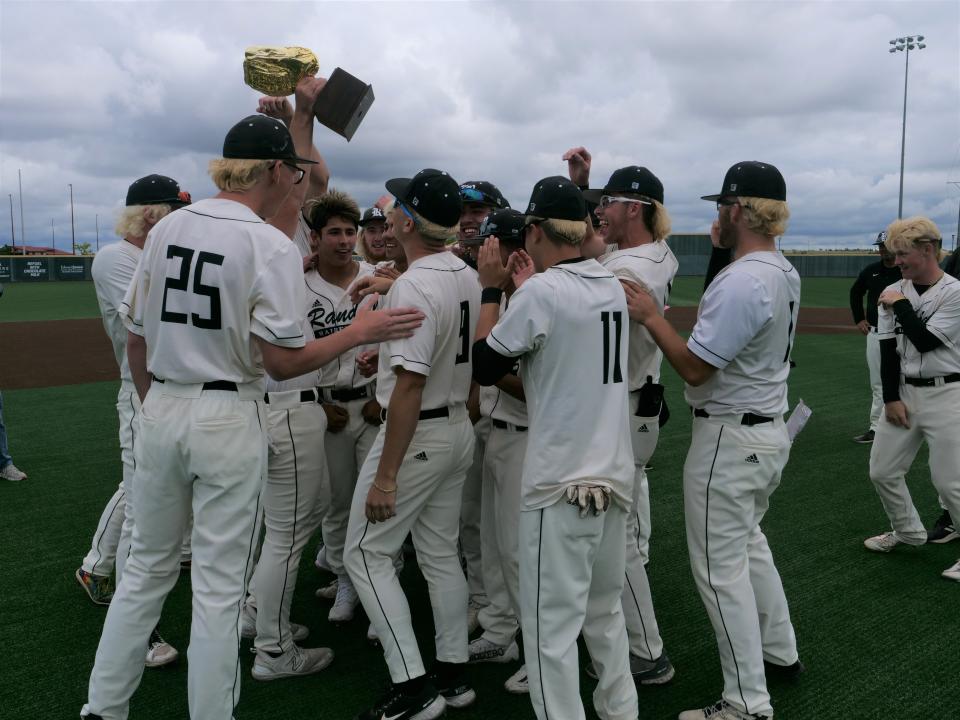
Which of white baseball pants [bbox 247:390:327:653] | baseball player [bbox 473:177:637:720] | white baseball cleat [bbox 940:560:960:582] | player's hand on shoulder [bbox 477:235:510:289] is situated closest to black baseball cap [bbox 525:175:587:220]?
baseball player [bbox 473:177:637:720]

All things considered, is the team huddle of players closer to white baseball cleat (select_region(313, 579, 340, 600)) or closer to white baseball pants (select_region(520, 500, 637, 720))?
white baseball pants (select_region(520, 500, 637, 720))

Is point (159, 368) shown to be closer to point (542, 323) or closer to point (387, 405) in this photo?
point (387, 405)

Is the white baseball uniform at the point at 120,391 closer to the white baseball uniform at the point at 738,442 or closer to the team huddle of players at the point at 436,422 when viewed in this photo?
the team huddle of players at the point at 436,422

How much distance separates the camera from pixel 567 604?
263 centimetres

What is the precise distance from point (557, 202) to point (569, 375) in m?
0.65

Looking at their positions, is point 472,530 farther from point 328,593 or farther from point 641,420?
point 641,420

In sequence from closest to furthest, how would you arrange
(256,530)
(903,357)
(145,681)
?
(256,530), (145,681), (903,357)

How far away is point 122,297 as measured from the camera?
12.7 feet

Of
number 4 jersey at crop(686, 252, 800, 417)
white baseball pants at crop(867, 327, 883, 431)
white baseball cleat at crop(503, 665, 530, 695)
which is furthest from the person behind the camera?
white baseball pants at crop(867, 327, 883, 431)

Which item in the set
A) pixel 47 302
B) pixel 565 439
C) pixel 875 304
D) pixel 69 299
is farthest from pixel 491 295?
pixel 69 299

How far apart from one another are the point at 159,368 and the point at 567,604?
1.71 m

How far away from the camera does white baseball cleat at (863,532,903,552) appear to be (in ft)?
15.8

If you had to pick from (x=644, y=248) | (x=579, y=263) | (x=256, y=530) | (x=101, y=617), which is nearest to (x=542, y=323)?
(x=579, y=263)

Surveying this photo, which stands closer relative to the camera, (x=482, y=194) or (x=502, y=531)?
(x=502, y=531)
